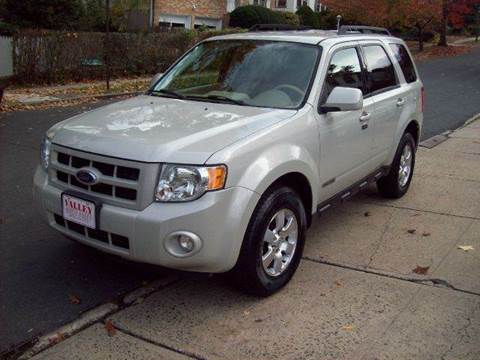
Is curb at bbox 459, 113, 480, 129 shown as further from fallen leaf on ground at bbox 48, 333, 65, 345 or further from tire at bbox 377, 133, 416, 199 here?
fallen leaf on ground at bbox 48, 333, 65, 345

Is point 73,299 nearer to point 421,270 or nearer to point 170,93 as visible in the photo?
point 170,93

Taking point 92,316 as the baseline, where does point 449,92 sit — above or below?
above

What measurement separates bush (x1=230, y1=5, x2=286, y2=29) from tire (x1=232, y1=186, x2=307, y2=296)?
25936 mm

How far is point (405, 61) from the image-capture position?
6324mm

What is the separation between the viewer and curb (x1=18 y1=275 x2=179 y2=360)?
3363mm

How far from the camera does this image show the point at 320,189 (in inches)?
175

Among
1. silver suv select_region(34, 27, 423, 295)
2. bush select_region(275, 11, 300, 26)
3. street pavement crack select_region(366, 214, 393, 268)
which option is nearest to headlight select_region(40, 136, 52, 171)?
silver suv select_region(34, 27, 423, 295)

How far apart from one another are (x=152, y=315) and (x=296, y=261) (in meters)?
1.09

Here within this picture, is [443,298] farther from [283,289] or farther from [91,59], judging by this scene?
[91,59]

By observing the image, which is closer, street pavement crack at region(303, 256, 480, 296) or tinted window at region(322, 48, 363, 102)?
street pavement crack at region(303, 256, 480, 296)

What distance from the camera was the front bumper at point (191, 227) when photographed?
3363mm

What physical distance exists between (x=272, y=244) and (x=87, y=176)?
128 centimetres

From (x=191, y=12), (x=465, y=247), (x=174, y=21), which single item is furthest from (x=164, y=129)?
(x=191, y=12)

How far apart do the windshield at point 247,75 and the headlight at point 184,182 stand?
3.80 ft
